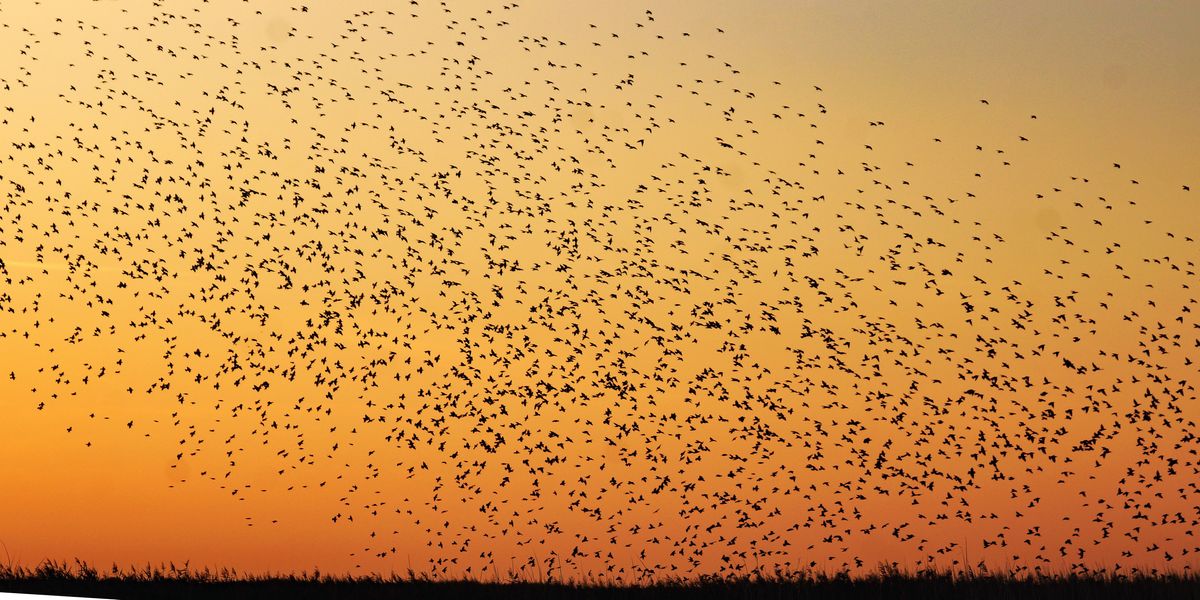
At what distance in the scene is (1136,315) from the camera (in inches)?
693

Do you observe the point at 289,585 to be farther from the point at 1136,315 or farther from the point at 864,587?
the point at 1136,315

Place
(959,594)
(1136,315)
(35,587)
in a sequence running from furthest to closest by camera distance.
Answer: (1136,315)
(35,587)
(959,594)

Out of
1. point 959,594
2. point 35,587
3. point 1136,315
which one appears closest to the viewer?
point 959,594

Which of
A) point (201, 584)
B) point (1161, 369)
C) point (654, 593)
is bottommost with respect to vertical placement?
point (201, 584)

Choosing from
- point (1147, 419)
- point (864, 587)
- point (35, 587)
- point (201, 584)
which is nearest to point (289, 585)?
point (201, 584)

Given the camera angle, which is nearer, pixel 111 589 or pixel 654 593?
pixel 654 593

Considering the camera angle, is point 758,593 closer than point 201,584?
Yes

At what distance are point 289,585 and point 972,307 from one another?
310 inches

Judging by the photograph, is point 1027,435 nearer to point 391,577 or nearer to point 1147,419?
point 1147,419

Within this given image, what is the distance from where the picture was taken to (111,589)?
650 inches

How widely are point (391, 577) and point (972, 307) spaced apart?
6923mm

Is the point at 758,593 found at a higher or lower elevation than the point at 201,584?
higher

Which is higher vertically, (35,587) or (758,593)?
(758,593)

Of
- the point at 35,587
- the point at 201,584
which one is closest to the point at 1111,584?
the point at 201,584
